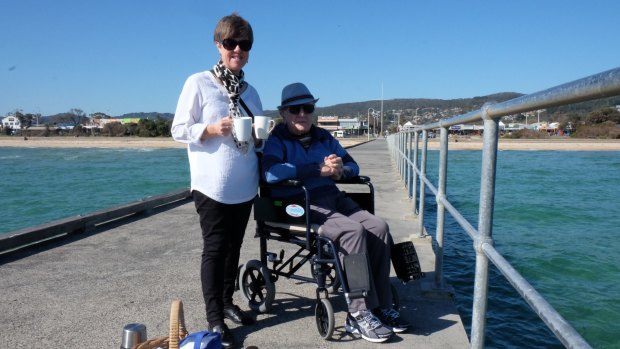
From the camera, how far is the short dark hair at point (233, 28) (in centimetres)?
268

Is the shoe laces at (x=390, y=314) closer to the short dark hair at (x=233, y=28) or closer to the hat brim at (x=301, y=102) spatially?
the hat brim at (x=301, y=102)

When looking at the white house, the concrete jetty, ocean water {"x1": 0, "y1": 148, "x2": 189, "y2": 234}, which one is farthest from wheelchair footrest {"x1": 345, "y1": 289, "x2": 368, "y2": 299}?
the white house

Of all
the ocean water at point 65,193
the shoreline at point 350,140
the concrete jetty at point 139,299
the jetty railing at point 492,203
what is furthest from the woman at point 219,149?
the shoreline at point 350,140

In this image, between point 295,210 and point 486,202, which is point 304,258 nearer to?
point 295,210

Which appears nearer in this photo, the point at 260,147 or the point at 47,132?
the point at 260,147

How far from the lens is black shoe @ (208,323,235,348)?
2693 mm

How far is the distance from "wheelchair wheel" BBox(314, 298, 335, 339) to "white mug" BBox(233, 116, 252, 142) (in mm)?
973

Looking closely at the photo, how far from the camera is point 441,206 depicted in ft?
10.8

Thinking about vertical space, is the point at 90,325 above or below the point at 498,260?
below

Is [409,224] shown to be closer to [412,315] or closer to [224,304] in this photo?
[412,315]

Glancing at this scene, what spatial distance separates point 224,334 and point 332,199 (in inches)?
40.6

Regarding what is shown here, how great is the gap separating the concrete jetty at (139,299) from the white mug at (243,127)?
110 cm

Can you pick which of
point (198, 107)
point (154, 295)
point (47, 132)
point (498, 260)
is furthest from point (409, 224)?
point (47, 132)

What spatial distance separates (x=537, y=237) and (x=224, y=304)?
7.19 meters
